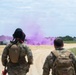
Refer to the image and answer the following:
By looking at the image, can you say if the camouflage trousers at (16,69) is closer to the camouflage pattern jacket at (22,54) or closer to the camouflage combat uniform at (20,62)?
the camouflage combat uniform at (20,62)

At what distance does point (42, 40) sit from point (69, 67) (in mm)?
48875

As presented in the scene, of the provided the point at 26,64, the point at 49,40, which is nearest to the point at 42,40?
the point at 49,40

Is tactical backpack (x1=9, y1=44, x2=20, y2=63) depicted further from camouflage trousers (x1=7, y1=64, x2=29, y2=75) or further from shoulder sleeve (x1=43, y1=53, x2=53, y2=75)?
shoulder sleeve (x1=43, y1=53, x2=53, y2=75)

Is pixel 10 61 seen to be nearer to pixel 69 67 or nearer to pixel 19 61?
pixel 19 61

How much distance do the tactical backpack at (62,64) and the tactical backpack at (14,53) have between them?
1258mm

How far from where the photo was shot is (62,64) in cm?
813

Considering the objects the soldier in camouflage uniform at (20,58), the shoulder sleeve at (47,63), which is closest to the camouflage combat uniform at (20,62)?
the soldier in camouflage uniform at (20,58)

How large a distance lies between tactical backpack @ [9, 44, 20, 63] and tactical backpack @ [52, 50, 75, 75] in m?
1.26

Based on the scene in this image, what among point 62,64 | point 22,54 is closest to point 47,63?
point 62,64

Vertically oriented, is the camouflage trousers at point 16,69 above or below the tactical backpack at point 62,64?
below

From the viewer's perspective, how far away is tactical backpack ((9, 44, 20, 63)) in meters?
9.16

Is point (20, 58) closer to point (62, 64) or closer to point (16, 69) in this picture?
Result: point (16, 69)

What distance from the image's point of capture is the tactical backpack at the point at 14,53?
916 centimetres

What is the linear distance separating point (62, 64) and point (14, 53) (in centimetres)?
145
